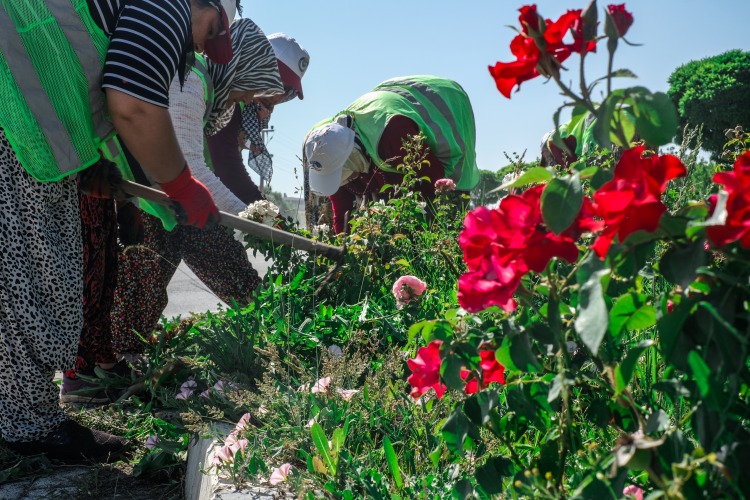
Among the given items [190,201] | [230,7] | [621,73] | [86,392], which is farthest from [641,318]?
[230,7]

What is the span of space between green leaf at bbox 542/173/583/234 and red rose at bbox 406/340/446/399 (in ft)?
1.04

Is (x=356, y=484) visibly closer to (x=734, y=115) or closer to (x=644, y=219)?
(x=644, y=219)

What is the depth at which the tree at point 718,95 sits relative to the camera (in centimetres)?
1463

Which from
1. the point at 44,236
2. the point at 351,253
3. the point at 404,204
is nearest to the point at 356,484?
the point at 44,236

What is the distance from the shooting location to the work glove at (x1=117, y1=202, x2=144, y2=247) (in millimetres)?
3189

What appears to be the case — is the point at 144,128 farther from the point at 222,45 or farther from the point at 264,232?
the point at 264,232

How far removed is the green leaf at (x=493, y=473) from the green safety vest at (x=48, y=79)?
1691 mm

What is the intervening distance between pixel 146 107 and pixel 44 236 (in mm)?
519

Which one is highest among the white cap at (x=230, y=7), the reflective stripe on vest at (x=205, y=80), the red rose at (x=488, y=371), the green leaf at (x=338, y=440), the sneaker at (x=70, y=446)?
the white cap at (x=230, y=7)

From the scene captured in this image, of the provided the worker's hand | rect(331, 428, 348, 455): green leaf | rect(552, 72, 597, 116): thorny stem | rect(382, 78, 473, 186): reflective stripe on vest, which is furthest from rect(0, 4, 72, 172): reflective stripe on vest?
rect(382, 78, 473, 186): reflective stripe on vest

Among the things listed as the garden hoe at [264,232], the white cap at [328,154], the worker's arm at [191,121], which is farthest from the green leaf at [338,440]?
the white cap at [328,154]

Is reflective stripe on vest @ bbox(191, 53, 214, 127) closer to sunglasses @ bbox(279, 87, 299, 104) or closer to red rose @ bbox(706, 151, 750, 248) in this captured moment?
sunglasses @ bbox(279, 87, 299, 104)

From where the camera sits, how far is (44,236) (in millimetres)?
2305

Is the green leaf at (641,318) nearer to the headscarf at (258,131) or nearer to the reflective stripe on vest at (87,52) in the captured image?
the reflective stripe on vest at (87,52)
